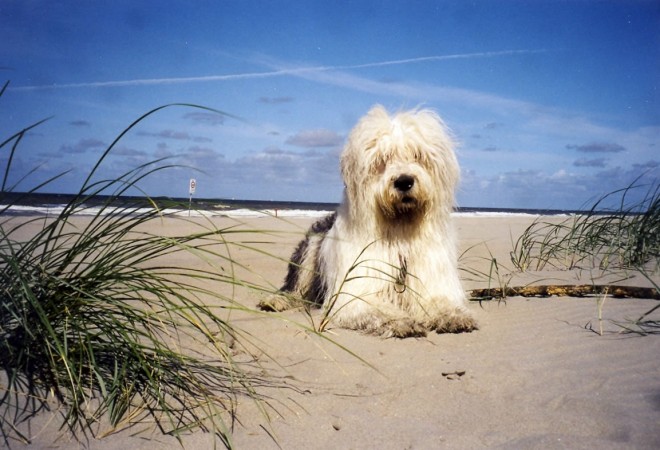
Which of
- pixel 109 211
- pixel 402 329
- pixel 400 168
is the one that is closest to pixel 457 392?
pixel 402 329

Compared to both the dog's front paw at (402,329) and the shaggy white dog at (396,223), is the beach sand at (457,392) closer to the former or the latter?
the dog's front paw at (402,329)

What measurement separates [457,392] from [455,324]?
123 centimetres

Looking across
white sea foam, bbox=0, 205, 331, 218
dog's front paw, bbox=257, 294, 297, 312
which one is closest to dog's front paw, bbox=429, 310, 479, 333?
white sea foam, bbox=0, 205, 331, 218

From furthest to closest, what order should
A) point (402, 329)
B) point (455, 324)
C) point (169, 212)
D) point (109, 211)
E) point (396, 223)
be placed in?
point (109, 211) → point (169, 212) → point (396, 223) → point (455, 324) → point (402, 329)

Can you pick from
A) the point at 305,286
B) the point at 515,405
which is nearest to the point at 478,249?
the point at 305,286

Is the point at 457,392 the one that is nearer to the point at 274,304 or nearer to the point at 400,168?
the point at 400,168

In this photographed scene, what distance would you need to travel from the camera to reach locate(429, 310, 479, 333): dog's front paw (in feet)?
12.3

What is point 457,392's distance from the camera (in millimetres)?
2555

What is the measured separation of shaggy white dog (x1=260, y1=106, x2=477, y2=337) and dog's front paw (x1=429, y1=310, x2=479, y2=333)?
0.31ft

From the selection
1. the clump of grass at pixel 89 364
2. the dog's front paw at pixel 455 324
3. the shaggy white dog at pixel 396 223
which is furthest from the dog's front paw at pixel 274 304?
the clump of grass at pixel 89 364

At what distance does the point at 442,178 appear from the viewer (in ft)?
13.7

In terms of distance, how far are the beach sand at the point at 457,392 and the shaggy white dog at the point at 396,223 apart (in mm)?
432

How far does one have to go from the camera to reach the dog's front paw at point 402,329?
11.9ft

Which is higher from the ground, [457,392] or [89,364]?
[89,364]
